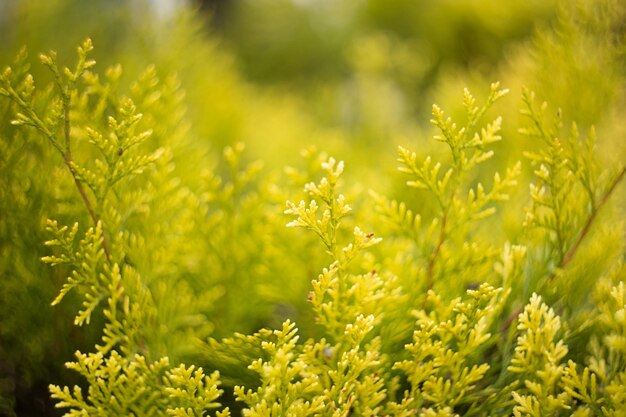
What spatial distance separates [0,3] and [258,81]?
1.61m

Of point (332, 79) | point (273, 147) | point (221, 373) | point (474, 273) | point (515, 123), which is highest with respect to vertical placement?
point (332, 79)

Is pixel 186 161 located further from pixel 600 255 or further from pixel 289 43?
pixel 289 43

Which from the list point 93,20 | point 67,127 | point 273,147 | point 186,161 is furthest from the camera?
point 93,20

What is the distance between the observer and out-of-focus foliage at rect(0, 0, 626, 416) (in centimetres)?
73

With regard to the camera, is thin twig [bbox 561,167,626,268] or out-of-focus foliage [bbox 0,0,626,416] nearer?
out-of-focus foliage [bbox 0,0,626,416]

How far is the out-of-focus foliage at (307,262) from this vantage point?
732 millimetres

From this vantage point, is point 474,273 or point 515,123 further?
point 515,123

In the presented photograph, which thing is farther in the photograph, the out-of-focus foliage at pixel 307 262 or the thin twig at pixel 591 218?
the thin twig at pixel 591 218

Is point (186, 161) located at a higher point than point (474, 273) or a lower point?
higher

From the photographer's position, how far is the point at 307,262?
104 centimetres

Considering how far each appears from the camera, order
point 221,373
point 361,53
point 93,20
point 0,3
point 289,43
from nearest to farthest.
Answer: point 221,373 → point 361,53 → point 93,20 → point 0,3 → point 289,43

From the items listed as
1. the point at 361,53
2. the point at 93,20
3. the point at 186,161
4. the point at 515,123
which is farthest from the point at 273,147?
the point at 93,20

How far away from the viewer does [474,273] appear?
94 centimetres

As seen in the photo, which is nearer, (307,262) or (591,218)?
(591,218)
